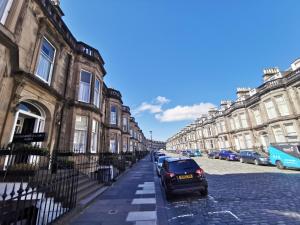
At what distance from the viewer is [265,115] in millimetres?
25281

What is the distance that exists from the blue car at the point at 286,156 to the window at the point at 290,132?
7438mm

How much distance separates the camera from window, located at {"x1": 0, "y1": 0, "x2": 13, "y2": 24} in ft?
19.4

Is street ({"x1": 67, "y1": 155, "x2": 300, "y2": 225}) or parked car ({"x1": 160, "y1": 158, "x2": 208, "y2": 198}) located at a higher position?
parked car ({"x1": 160, "y1": 158, "x2": 208, "y2": 198})

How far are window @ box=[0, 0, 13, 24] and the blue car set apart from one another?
20729mm

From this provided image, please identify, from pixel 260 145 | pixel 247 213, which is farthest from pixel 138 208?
pixel 260 145

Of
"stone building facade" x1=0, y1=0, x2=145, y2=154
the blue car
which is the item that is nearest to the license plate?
"stone building facade" x1=0, y1=0, x2=145, y2=154

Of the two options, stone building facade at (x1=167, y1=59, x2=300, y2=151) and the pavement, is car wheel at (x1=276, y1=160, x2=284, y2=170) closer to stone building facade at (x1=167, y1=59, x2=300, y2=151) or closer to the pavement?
stone building facade at (x1=167, y1=59, x2=300, y2=151)

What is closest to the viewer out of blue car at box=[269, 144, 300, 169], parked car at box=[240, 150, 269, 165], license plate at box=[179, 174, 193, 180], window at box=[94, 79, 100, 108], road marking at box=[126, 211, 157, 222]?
road marking at box=[126, 211, 157, 222]

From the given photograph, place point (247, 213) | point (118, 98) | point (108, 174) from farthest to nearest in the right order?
point (118, 98)
point (108, 174)
point (247, 213)

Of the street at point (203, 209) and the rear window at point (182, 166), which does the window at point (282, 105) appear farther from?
the rear window at point (182, 166)

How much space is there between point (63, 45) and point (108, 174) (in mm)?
8966

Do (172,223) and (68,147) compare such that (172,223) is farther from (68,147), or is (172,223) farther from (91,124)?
(91,124)

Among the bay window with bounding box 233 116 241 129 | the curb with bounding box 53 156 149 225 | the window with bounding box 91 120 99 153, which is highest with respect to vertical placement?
the bay window with bounding box 233 116 241 129

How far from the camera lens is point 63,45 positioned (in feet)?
35.6
